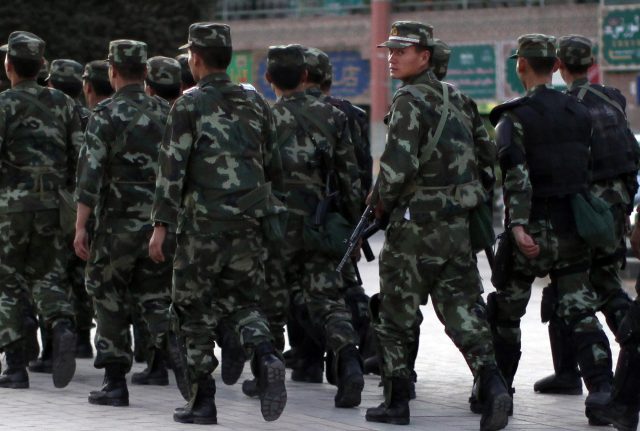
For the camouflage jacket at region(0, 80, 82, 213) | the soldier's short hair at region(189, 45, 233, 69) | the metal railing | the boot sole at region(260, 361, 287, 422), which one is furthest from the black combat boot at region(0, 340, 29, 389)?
the metal railing

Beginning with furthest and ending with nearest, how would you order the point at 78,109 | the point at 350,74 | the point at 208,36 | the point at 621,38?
the point at 350,74 → the point at 621,38 → the point at 78,109 → the point at 208,36

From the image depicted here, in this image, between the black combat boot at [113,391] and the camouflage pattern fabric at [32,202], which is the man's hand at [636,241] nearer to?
the black combat boot at [113,391]

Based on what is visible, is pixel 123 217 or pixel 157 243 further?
pixel 123 217

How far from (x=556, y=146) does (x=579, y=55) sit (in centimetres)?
112

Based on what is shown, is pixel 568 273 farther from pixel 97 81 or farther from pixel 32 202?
pixel 97 81

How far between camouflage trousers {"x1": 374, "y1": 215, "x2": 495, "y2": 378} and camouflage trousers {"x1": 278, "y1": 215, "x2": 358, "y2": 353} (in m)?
1.19

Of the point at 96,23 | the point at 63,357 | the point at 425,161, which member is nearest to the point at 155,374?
the point at 63,357

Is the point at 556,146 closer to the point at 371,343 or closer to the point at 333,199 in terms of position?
the point at 333,199

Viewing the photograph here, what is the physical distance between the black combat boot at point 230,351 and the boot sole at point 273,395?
366mm

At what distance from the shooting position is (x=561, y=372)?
10.6 metres

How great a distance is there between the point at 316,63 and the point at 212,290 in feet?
8.02

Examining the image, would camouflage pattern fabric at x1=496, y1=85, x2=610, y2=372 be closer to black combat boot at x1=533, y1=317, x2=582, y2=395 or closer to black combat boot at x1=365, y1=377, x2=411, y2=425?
black combat boot at x1=365, y1=377, x2=411, y2=425

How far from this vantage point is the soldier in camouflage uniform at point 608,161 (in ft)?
33.3

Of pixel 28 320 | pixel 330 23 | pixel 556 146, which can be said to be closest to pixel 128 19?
pixel 330 23
